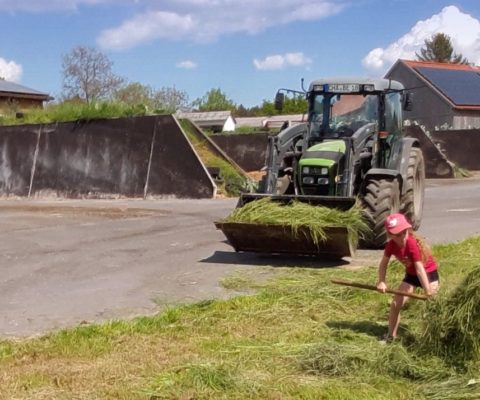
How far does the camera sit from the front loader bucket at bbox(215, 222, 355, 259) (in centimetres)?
1018

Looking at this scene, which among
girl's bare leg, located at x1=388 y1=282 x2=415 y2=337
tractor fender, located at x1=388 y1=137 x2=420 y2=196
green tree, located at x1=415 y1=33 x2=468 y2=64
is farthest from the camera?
green tree, located at x1=415 y1=33 x2=468 y2=64

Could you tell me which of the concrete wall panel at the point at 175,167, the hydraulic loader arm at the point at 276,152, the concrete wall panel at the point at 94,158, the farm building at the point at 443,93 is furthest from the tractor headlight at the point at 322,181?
the farm building at the point at 443,93

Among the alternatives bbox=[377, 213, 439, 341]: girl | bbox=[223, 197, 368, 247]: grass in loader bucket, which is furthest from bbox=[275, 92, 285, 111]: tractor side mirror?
bbox=[377, 213, 439, 341]: girl

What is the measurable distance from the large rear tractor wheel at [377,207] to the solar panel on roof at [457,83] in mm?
38357

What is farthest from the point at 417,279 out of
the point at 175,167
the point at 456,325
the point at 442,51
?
the point at 442,51

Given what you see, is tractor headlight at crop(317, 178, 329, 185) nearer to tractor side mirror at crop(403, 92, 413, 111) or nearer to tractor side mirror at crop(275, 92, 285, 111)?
tractor side mirror at crop(275, 92, 285, 111)

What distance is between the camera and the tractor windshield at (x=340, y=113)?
12.6 meters

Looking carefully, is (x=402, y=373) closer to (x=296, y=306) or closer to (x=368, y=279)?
(x=296, y=306)

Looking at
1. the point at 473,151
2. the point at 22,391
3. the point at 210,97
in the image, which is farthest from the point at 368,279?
the point at 210,97

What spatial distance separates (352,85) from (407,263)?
6.28 m

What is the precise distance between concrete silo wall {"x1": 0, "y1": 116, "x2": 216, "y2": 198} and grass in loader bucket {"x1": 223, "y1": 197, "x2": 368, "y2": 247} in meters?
10.9

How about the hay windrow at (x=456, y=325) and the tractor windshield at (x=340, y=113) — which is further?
Answer: the tractor windshield at (x=340, y=113)

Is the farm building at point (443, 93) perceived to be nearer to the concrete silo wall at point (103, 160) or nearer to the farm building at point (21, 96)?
the farm building at point (21, 96)

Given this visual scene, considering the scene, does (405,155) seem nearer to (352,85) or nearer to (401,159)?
(401,159)
